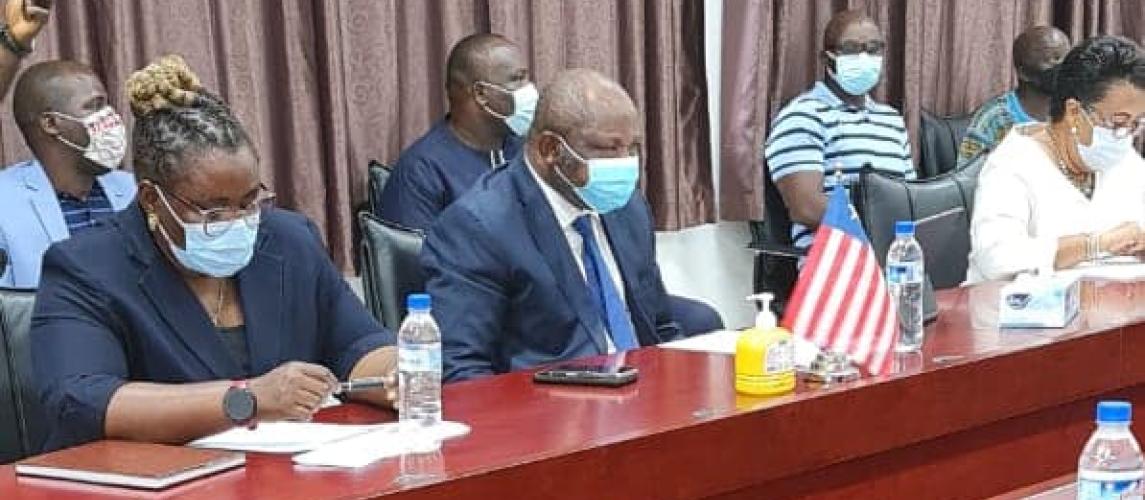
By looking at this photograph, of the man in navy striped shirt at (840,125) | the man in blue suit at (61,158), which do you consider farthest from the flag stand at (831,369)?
the man in navy striped shirt at (840,125)

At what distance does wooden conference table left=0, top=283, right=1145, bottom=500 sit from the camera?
6.44 ft

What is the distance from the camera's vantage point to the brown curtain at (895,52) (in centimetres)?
501

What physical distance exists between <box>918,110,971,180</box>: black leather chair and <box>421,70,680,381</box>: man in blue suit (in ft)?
9.06

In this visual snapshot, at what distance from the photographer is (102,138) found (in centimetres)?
358

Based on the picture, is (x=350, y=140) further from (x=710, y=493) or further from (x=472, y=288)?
(x=710, y=493)

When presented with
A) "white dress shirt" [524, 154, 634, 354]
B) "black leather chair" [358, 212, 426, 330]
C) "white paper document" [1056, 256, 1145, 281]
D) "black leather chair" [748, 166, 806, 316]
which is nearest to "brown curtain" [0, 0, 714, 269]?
"black leather chair" [748, 166, 806, 316]

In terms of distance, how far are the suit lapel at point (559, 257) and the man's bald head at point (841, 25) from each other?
7.69 ft

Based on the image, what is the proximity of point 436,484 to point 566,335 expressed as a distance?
97cm

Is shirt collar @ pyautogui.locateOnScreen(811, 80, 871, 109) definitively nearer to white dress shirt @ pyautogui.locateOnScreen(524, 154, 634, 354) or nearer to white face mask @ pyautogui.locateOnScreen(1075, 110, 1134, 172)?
white face mask @ pyautogui.locateOnScreen(1075, 110, 1134, 172)

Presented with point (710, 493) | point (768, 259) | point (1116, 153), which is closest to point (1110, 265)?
point (1116, 153)

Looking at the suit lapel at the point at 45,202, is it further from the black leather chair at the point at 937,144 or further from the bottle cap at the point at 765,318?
the black leather chair at the point at 937,144

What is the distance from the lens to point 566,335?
9.29 feet

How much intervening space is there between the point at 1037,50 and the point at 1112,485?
4.05m

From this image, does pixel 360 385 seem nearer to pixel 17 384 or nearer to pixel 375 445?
pixel 375 445
